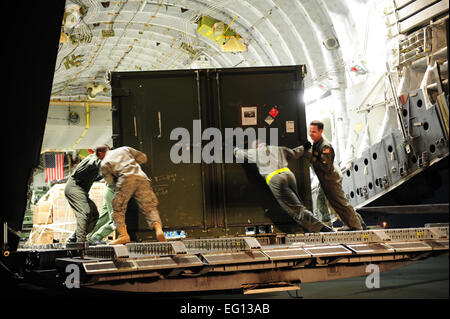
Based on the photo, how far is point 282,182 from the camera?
18.2 feet

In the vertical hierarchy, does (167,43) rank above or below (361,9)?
above

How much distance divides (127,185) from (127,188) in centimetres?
3

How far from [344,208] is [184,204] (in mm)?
2027

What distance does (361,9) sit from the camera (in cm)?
1102

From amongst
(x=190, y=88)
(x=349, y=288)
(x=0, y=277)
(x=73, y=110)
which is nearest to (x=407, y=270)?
(x=349, y=288)

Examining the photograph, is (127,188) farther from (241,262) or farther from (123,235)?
(241,262)

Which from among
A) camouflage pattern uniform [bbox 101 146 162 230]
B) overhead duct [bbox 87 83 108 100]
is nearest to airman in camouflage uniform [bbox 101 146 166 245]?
camouflage pattern uniform [bbox 101 146 162 230]

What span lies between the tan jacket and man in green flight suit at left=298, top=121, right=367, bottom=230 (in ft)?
6.98

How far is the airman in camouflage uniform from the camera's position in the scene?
5273 mm

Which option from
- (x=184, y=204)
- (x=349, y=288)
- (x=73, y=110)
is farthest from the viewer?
(x=73, y=110)

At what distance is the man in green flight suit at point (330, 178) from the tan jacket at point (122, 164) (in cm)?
213

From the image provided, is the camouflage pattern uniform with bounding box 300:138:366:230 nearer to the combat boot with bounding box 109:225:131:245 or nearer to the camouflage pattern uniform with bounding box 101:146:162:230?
the camouflage pattern uniform with bounding box 101:146:162:230

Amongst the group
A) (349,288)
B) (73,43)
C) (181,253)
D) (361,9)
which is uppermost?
(73,43)
